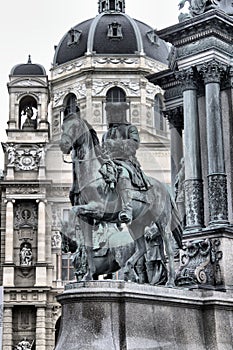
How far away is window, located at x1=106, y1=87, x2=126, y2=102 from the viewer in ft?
175

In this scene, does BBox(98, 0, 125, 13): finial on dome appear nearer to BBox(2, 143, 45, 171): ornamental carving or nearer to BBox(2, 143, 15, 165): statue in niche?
BBox(2, 143, 45, 171): ornamental carving

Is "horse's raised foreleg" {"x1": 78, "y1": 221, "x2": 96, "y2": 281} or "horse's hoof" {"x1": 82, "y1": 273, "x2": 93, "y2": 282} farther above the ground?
"horse's raised foreleg" {"x1": 78, "y1": 221, "x2": 96, "y2": 281}

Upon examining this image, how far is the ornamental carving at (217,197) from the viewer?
15.5 metres

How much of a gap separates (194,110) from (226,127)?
0.82m

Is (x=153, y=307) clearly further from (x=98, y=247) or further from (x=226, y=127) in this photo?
(x=226, y=127)

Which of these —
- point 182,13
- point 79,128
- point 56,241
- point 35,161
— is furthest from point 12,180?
point 79,128

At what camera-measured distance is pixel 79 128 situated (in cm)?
1293

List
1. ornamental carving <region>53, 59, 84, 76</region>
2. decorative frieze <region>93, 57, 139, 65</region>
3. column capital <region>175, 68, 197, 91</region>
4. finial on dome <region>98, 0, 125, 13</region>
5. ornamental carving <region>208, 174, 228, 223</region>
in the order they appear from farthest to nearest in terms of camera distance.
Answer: finial on dome <region>98, 0, 125, 13</region> < ornamental carving <region>53, 59, 84, 76</region> < decorative frieze <region>93, 57, 139, 65</region> < column capital <region>175, 68, 197, 91</region> < ornamental carving <region>208, 174, 228, 223</region>

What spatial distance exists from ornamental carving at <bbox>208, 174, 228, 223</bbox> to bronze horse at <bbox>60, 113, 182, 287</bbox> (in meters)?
2.19

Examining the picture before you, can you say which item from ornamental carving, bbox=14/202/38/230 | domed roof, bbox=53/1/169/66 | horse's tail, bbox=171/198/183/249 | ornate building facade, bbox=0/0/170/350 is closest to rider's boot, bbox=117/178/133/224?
horse's tail, bbox=171/198/183/249

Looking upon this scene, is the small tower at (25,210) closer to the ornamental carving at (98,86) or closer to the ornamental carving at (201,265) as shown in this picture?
the ornamental carving at (98,86)

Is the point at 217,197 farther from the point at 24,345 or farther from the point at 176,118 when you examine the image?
the point at 24,345

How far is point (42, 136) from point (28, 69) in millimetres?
6107

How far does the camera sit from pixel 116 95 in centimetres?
5397
